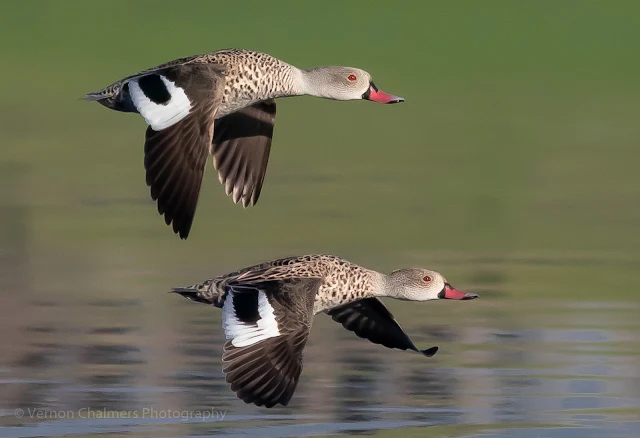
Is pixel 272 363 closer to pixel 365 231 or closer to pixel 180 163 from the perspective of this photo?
pixel 180 163

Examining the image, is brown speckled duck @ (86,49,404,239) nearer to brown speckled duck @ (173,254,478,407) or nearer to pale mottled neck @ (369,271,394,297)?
brown speckled duck @ (173,254,478,407)

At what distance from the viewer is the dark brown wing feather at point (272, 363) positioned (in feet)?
34.1

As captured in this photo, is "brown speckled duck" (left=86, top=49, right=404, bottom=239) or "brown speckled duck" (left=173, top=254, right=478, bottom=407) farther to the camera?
"brown speckled duck" (left=86, top=49, right=404, bottom=239)

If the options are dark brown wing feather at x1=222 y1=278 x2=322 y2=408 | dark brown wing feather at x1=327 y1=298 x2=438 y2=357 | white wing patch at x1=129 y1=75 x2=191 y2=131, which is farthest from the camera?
dark brown wing feather at x1=327 y1=298 x2=438 y2=357

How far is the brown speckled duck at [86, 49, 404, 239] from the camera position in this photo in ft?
35.1

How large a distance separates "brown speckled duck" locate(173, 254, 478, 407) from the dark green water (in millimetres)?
512

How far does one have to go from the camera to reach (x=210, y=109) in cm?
1112

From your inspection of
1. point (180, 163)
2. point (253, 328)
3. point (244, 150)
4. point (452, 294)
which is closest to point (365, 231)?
point (244, 150)

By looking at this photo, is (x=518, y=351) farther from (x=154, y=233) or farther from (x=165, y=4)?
(x=165, y=4)

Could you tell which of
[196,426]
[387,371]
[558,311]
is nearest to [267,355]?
[196,426]

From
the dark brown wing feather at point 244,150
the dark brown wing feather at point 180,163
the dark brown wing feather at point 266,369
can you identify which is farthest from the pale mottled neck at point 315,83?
the dark brown wing feather at point 266,369

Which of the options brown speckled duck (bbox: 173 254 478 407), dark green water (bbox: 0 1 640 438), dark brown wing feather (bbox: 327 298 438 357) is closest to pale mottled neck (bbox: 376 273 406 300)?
brown speckled duck (bbox: 173 254 478 407)

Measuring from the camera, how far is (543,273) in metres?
16.4

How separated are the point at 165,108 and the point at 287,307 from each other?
1.29 metres
